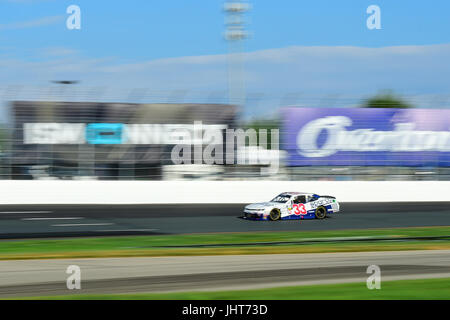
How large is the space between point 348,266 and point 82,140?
1547 centimetres

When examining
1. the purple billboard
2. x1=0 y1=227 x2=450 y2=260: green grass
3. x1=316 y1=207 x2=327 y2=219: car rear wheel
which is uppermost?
the purple billboard

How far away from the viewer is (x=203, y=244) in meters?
14.8

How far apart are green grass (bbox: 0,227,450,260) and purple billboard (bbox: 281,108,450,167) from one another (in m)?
10.3

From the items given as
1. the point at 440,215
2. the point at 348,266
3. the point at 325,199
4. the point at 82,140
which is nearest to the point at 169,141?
the point at 82,140

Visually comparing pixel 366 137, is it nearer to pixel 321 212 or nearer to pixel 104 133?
pixel 321 212

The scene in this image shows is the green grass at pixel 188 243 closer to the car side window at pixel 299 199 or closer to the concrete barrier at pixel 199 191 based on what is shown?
the car side window at pixel 299 199

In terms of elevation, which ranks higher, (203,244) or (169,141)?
(169,141)

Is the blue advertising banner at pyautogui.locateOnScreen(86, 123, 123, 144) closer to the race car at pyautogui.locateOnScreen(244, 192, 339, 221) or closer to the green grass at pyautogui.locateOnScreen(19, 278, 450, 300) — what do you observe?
the race car at pyautogui.locateOnScreen(244, 192, 339, 221)

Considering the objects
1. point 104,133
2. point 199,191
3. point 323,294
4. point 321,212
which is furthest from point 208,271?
point 104,133

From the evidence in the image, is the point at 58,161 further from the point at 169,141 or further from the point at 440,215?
the point at 440,215

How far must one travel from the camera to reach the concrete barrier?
78.1 feet

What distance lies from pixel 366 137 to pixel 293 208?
8907 millimetres

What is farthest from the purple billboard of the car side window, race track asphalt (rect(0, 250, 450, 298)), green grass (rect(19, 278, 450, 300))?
green grass (rect(19, 278, 450, 300))
